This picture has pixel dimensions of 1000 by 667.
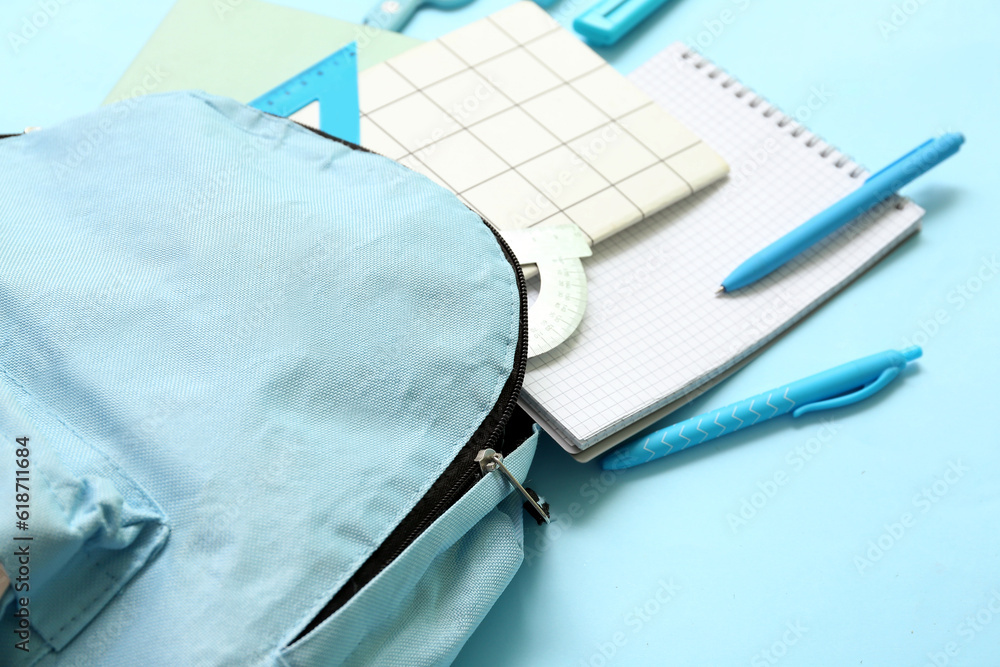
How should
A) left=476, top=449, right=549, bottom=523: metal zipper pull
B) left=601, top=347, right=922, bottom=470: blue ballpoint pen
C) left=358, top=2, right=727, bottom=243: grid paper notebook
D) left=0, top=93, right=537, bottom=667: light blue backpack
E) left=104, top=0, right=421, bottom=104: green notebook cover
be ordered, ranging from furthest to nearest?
left=104, top=0, right=421, bottom=104: green notebook cover < left=358, top=2, right=727, bottom=243: grid paper notebook < left=601, top=347, right=922, bottom=470: blue ballpoint pen < left=476, top=449, right=549, bottom=523: metal zipper pull < left=0, top=93, right=537, bottom=667: light blue backpack

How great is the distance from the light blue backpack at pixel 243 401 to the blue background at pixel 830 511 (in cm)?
9

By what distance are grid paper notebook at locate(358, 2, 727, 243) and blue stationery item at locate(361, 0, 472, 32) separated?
0.42ft

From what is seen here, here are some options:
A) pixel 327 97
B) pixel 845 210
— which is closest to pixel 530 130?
pixel 327 97

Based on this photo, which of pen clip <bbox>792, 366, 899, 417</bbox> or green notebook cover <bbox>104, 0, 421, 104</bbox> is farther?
green notebook cover <bbox>104, 0, 421, 104</bbox>

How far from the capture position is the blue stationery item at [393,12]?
1178 millimetres

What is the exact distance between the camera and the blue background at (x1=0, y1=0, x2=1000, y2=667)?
0.75 metres

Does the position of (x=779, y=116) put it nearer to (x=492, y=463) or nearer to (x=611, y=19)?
(x=611, y=19)

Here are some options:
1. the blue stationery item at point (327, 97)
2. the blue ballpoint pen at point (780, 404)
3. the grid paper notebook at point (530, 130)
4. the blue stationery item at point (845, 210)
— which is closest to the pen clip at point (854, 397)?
the blue ballpoint pen at point (780, 404)

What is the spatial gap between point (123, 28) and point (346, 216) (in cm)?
67

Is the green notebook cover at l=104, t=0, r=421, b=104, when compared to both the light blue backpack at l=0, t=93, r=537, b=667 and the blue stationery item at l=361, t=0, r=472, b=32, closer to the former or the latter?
the blue stationery item at l=361, t=0, r=472, b=32

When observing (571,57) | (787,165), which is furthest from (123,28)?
(787,165)

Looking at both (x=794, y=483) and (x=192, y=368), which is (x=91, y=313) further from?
(x=794, y=483)

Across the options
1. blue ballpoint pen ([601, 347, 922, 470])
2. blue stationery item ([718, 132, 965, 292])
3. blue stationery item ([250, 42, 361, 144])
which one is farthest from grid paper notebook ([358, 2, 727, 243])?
blue ballpoint pen ([601, 347, 922, 470])

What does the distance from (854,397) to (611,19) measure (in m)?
0.62
